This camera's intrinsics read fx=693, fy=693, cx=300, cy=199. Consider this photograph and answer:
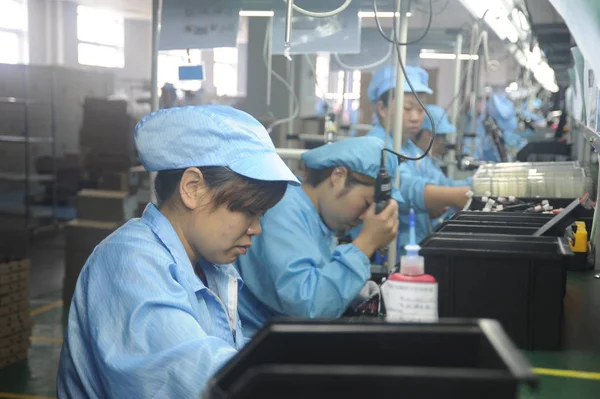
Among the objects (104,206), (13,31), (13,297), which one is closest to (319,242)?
(13,297)

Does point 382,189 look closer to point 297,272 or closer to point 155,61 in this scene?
point 297,272

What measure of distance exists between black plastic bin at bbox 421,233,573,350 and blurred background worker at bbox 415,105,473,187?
2385mm

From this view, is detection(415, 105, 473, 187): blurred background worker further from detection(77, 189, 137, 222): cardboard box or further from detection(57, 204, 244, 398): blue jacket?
detection(57, 204, 244, 398): blue jacket

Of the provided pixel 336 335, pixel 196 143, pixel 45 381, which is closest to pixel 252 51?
pixel 45 381

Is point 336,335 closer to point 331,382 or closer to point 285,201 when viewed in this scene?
point 331,382

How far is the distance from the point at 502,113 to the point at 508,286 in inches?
411

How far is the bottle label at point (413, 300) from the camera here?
1.09m

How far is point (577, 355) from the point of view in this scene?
1.64 meters

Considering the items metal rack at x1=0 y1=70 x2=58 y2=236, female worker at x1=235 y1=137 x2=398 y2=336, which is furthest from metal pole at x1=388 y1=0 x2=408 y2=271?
metal rack at x1=0 y1=70 x2=58 y2=236

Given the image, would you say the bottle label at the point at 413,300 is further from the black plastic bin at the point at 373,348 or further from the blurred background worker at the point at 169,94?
the blurred background worker at the point at 169,94

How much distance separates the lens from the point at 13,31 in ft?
38.5

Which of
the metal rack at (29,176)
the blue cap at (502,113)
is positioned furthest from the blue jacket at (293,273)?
the blue cap at (502,113)

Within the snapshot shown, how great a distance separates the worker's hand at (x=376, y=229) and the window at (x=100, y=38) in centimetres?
1242

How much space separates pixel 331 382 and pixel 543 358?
1.19 meters
